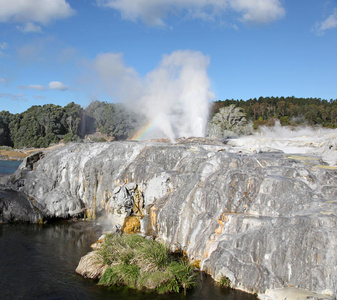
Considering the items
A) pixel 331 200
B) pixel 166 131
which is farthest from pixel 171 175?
pixel 166 131

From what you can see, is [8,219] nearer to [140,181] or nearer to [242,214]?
[140,181]

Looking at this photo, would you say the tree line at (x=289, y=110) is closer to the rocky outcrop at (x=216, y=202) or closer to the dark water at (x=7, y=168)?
the dark water at (x=7, y=168)

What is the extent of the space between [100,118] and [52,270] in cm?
7618

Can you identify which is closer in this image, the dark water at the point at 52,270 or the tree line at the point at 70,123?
the dark water at the point at 52,270

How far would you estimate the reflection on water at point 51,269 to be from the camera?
13680 millimetres

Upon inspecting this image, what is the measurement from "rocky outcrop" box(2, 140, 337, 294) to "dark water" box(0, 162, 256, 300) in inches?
64.6

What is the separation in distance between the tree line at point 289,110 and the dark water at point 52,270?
1850 inches

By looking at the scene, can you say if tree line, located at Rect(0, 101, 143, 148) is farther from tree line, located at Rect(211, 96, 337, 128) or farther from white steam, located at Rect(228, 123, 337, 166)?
white steam, located at Rect(228, 123, 337, 166)

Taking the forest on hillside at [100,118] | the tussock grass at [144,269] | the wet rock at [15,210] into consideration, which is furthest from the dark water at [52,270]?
the forest on hillside at [100,118]

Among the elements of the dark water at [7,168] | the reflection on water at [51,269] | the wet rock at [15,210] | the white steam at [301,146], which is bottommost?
the reflection on water at [51,269]

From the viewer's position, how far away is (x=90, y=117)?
9406 centimetres

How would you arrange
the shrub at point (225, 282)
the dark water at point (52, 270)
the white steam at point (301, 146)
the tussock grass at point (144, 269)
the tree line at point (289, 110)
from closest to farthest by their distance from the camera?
the dark water at point (52, 270) < the tussock grass at point (144, 269) < the shrub at point (225, 282) < the white steam at point (301, 146) < the tree line at point (289, 110)

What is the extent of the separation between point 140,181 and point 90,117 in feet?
244

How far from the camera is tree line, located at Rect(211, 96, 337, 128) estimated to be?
2746 inches
